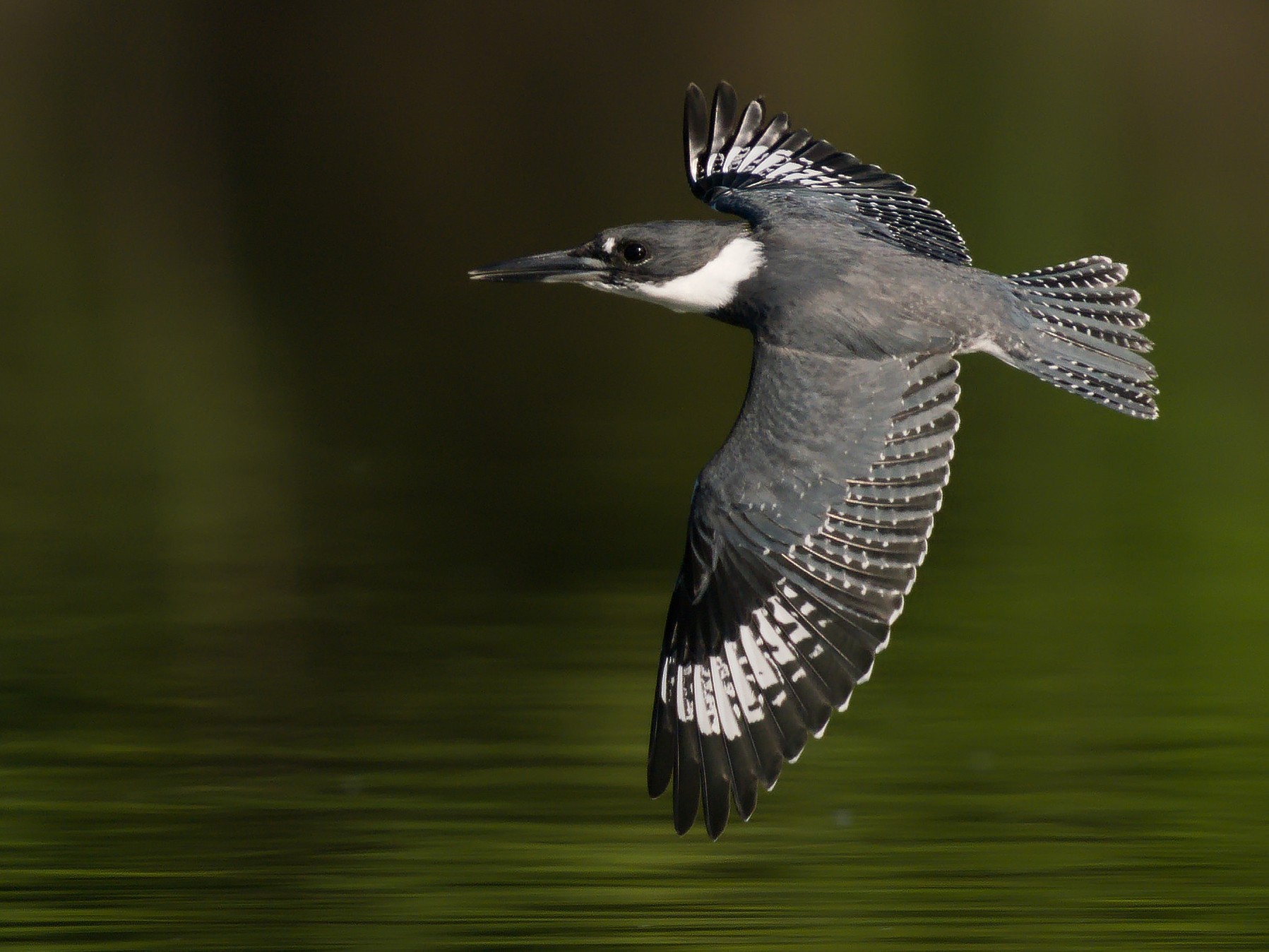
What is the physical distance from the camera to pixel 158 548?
1041 cm

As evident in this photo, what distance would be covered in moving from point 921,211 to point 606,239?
1.20 m

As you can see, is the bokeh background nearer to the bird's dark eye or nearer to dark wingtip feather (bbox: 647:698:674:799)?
dark wingtip feather (bbox: 647:698:674:799)

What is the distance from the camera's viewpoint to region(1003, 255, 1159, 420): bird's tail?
703 centimetres

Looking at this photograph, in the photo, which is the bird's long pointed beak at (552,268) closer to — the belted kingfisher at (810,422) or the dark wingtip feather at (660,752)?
the belted kingfisher at (810,422)

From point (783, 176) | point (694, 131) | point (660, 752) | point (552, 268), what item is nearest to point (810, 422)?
point (660, 752)

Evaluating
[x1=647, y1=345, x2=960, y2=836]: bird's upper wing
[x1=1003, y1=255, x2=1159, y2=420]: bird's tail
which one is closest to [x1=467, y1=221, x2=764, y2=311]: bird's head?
[x1=647, y1=345, x2=960, y2=836]: bird's upper wing

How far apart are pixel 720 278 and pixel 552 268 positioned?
58cm

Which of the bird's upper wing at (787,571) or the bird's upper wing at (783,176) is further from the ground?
the bird's upper wing at (783,176)

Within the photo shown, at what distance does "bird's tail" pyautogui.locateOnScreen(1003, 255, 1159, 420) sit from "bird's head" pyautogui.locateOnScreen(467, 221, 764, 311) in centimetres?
90

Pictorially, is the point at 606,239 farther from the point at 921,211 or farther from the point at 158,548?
the point at 158,548

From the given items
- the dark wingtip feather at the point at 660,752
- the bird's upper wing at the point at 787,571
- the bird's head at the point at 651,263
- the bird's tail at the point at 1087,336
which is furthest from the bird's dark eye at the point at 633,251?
the dark wingtip feather at the point at 660,752

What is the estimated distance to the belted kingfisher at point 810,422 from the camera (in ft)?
20.4

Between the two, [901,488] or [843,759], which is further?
[843,759]

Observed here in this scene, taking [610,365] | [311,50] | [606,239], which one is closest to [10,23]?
[311,50]
